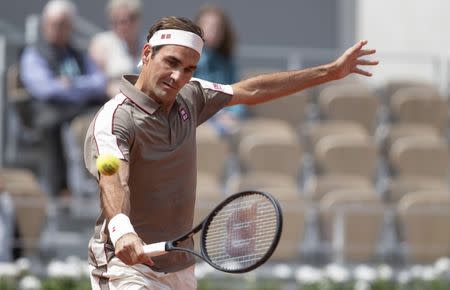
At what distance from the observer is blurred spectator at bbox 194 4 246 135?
10.1 metres

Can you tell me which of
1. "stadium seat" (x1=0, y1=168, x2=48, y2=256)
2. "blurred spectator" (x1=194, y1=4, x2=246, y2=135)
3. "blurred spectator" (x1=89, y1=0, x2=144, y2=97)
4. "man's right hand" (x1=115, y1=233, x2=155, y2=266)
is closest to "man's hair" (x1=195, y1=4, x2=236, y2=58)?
"blurred spectator" (x1=194, y1=4, x2=246, y2=135)

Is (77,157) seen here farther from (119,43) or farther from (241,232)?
(241,232)

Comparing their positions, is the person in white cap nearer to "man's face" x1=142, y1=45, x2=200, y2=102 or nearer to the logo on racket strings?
"man's face" x1=142, y1=45, x2=200, y2=102

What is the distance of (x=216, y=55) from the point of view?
1029 cm

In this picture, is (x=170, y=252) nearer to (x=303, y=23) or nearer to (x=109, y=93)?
(x=109, y=93)

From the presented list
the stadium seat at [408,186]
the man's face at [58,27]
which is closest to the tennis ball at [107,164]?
the man's face at [58,27]

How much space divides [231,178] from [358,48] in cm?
449

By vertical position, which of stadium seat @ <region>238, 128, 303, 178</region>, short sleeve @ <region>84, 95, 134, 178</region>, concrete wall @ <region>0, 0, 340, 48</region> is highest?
concrete wall @ <region>0, 0, 340, 48</region>

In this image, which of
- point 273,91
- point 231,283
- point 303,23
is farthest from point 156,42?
point 303,23

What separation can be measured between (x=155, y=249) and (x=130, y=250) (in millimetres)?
153

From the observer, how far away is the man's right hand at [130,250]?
4.49 meters

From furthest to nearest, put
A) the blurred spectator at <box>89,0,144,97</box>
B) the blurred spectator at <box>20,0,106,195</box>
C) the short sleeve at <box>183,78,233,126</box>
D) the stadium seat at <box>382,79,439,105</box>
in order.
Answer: the stadium seat at <box>382,79,439,105</box> → the blurred spectator at <box>89,0,144,97</box> → the blurred spectator at <box>20,0,106,195</box> → the short sleeve at <box>183,78,233,126</box>

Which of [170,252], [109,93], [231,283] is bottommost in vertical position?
[170,252]

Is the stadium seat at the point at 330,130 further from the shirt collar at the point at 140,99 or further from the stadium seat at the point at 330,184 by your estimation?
the shirt collar at the point at 140,99
